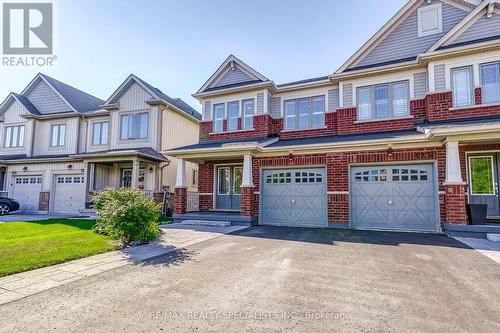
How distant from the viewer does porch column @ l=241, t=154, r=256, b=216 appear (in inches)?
443

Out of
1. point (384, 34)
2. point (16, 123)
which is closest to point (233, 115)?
point (384, 34)

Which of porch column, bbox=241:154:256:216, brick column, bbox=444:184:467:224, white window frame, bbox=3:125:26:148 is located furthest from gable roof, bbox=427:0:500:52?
white window frame, bbox=3:125:26:148

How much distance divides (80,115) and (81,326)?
18398 mm

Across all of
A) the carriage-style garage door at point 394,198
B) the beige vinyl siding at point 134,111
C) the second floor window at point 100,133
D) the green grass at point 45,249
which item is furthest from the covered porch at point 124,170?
the carriage-style garage door at point 394,198

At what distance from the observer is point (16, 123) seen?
19391 millimetres

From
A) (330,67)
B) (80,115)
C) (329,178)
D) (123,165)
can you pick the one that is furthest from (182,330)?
(80,115)

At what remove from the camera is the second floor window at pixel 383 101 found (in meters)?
11.0

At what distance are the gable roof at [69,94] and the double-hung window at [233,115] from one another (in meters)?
11.1

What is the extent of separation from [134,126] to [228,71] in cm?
687

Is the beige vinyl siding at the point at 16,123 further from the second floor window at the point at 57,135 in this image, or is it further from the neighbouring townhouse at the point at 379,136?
the neighbouring townhouse at the point at 379,136

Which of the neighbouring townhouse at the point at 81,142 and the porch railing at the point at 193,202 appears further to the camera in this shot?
the neighbouring townhouse at the point at 81,142

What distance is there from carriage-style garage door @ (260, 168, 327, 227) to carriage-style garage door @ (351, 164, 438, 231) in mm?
1277

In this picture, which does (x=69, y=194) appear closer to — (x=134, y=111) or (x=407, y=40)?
(x=134, y=111)

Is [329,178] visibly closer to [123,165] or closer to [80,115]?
[123,165]
